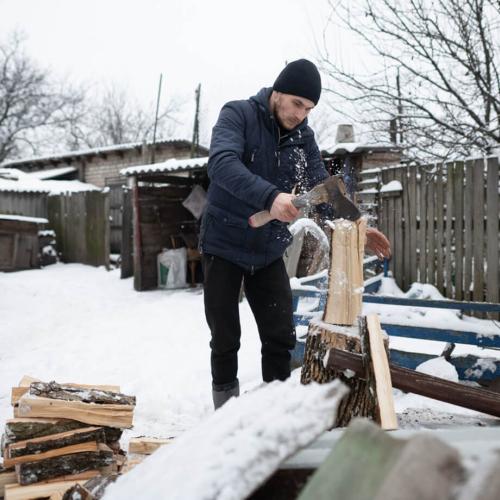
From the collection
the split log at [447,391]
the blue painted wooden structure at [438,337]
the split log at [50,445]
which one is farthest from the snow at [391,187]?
the split log at [50,445]

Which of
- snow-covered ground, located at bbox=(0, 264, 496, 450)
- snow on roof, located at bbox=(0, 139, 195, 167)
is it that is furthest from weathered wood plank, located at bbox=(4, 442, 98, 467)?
snow on roof, located at bbox=(0, 139, 195, 167)

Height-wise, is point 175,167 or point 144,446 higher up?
point 175,167

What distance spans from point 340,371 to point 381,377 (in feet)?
1.07

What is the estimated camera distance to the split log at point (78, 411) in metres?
2.15

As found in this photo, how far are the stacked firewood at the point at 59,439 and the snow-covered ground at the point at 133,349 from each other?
1.61ft

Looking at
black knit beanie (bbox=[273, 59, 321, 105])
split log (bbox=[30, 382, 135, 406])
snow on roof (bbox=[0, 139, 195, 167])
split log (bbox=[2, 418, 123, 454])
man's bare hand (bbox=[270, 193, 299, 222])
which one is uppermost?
snow on roof (bbox=[0, 139, 195, 167])

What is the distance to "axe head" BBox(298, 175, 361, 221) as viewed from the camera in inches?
75.0

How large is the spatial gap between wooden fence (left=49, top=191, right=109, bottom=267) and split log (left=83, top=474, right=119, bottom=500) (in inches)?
403

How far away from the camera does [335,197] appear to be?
1990 mm

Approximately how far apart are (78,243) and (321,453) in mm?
12843

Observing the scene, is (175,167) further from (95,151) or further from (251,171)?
(95,151)

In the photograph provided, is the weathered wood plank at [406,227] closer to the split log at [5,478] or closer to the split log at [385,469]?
the split log at [5,478]

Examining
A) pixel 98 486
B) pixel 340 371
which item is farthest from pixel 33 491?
pixel 340 371

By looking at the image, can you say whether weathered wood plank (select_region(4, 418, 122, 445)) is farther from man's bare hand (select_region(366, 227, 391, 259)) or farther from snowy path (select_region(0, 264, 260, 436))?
man's bare hand (select_region(366, 227, 391, 259))
